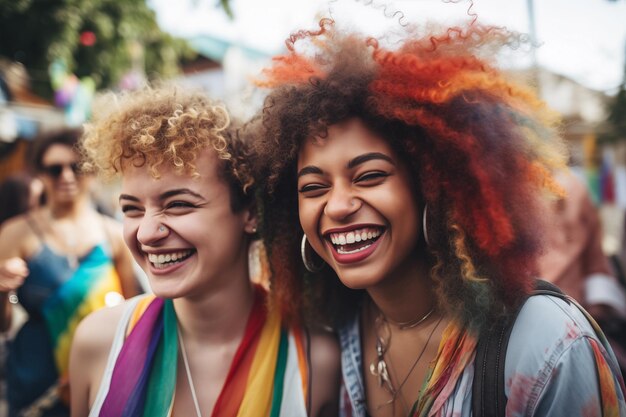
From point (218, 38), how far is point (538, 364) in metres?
16.7

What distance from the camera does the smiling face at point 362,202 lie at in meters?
1.67

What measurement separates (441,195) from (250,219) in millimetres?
824

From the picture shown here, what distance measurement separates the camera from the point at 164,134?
1.87 meters

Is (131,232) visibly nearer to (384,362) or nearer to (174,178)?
(174,178)

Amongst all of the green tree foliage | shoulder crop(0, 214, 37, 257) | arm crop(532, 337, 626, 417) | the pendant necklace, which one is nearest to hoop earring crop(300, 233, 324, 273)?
the pendant necklace

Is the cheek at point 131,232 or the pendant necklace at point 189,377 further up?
the cheek at point 131,232

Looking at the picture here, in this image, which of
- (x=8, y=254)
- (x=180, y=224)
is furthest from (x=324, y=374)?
(x=8, y=254)

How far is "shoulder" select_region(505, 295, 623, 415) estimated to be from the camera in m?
1.43

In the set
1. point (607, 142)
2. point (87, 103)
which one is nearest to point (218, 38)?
point (87, 103)

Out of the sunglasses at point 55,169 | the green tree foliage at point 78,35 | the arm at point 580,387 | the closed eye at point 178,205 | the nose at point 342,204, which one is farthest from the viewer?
the green tree foliage at point 78,35

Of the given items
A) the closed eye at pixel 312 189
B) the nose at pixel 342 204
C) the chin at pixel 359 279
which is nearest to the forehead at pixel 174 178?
the closed eye at pixel 312 189

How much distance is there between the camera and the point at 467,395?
5.23 ft

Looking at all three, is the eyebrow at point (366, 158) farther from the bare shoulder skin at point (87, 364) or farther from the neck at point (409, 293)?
the bare shoulder skin at point (87, 364)

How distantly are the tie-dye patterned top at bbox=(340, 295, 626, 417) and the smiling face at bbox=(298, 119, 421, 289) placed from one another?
395mm
